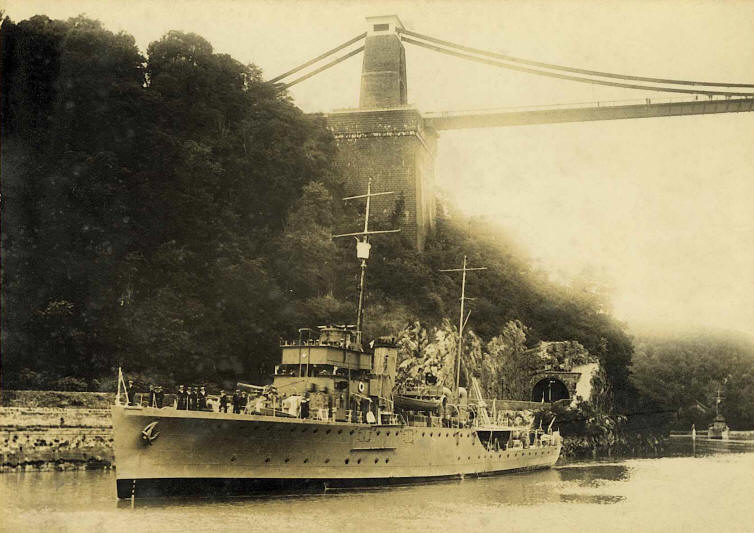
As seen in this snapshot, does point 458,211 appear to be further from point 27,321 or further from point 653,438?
point 27,321

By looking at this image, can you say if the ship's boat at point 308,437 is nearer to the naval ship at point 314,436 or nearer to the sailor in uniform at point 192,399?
the naval ship at point 314,436

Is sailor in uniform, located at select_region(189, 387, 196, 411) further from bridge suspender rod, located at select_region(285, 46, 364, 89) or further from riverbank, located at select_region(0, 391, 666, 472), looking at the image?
bridge suspender rod, located at select_region(285, 46, 364, 89)

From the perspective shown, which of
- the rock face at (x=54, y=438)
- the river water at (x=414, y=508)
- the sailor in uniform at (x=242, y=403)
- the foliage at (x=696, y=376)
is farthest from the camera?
the foliage at (x=696, y=376)

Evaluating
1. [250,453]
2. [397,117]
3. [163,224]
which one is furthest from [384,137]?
[250,453]

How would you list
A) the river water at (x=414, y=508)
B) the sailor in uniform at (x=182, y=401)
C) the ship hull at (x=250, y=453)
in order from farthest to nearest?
the sailor in uniform at (x=182, y=401) → the ship hull at (x=250, y=453) → the river water at (x=414, y=508)

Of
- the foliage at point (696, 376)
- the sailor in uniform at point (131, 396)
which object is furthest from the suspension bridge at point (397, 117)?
the sailor in uniform at point (131, 396)

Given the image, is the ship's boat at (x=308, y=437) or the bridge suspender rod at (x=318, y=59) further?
the bridge suspender rod at (x=318, y=59)

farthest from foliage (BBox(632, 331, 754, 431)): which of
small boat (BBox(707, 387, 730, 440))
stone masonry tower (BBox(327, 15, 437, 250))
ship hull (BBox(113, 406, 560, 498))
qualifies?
stone masonry tower (BBox(327, 15, 437, 250))
